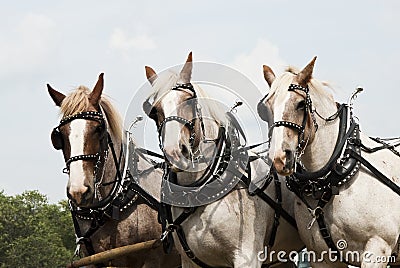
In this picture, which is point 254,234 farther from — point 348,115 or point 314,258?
point 348,115

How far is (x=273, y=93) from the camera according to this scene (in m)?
6.28

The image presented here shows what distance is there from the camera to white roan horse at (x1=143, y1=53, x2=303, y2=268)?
629 cm

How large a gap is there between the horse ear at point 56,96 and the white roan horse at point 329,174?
2277 millimetres

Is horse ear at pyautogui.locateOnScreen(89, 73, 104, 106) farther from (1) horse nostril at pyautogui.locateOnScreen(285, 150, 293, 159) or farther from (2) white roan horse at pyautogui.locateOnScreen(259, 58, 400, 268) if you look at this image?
(1) horse nostril at pyautogui.locateOnScreen(285, 150, 293, 159)

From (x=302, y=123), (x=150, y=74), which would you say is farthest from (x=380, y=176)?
(x=150, y=74)

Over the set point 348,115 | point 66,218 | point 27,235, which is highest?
point 66,218

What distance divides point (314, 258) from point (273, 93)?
1589 mm

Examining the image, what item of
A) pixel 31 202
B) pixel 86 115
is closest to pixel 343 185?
pixel 86 115

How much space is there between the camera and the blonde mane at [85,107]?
7.18 m

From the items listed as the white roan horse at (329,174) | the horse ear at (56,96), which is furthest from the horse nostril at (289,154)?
the horse ear at (56,96)

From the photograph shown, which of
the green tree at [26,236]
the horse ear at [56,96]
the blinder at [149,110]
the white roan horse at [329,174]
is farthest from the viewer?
the green tree at [26,236]

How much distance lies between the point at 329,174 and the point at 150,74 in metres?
2.02

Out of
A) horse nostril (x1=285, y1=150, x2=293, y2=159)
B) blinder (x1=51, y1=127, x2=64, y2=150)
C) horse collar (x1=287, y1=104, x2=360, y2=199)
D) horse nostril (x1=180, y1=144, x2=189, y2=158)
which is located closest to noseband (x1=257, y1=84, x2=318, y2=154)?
horse nostril (x1=285, y1=150, x2=293, y2=159)

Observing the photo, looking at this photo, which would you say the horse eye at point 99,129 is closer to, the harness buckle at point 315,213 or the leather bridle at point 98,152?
the leather bridle at point 98,152
